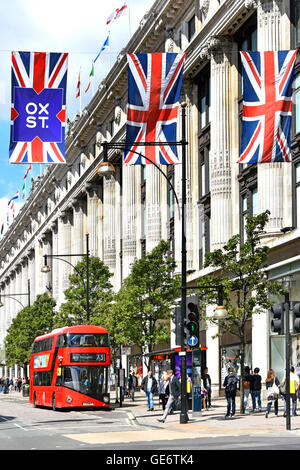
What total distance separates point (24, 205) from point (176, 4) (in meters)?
81.1

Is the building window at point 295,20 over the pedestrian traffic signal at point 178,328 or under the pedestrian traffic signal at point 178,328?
over

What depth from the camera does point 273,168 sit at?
4381 centimetres

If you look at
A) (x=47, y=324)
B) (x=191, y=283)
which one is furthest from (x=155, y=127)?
(x=47, y=324)

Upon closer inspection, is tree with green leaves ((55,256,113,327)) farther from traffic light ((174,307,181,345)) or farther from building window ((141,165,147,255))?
traffic light ((174,307,181,345))

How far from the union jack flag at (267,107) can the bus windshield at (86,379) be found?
593 inches

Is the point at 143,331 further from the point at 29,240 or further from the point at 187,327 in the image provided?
the point at 29,240

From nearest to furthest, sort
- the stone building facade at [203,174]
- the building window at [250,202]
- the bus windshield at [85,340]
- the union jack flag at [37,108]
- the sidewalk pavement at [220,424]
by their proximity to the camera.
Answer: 1. the sidewalk pavement at [220,424]
2. the union jack flag at [37,108]
3. the bus windshield at [85,340]
4. the stone building facade at [203,174]
5. the building window at [250,202]

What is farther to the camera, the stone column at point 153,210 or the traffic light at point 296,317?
the stone column at point 153,210

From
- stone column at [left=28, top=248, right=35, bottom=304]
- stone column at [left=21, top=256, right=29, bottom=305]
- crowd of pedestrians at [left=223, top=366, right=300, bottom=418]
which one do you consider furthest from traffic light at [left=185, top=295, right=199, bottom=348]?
stone column at [left=21, top=256, right=29, bottom=305]

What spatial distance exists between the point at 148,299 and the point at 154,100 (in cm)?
1902

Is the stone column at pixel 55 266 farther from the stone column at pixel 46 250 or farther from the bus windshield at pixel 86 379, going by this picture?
the bus windshield at pixel 86 379

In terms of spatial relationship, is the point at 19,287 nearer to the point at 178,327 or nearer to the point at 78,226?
the point at 78,226

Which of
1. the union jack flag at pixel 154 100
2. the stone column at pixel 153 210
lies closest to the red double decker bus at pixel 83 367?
the union jack flag at pixel 154 100

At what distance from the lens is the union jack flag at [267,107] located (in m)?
31.1
